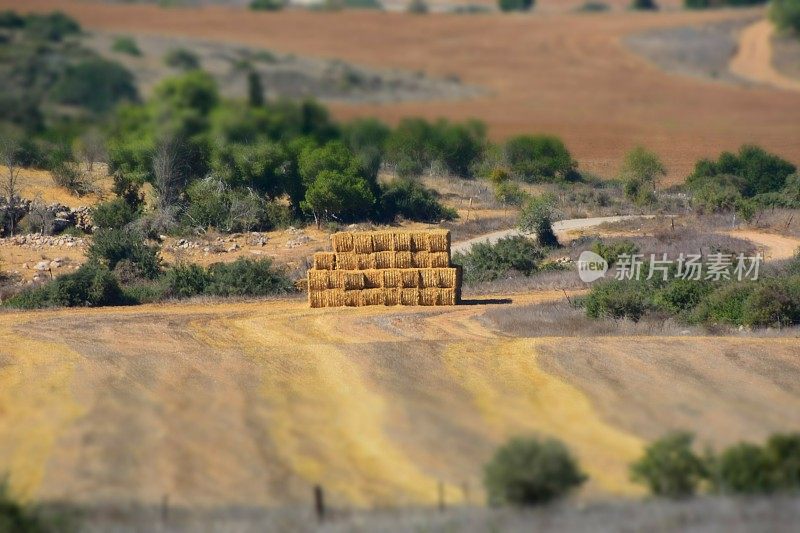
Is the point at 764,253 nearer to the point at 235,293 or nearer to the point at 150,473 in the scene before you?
the point at 235,293

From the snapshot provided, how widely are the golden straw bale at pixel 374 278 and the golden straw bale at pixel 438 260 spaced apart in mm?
1202

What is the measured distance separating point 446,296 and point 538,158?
1850 centimetres

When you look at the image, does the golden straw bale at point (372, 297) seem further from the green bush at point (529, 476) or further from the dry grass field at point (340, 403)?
the green bush at point (529, 476)

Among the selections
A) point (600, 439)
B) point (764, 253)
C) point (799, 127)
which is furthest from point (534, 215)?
point (600, 439)

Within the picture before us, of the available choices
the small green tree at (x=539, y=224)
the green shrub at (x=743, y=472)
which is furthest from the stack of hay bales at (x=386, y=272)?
the green shrub at (x=743, y=472)

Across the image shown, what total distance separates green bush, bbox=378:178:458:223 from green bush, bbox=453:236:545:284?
20.6 feet

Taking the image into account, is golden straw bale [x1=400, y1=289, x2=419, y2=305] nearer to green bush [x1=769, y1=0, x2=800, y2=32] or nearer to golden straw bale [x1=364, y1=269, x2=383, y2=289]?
golden straw bale [x1=364, y1=269, x2=383, y2=289]

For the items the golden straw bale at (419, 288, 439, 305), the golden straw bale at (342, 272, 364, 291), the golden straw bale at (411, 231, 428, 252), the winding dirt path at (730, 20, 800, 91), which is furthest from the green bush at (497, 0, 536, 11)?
the golden straw bale at (342, 272, 364, 291)

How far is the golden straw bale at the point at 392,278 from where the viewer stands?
29562 mm

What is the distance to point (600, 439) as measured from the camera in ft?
53.0

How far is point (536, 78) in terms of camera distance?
56.8 metres

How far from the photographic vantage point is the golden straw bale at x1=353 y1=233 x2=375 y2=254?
29.8 metres

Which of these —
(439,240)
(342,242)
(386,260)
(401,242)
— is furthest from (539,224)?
(342,242)

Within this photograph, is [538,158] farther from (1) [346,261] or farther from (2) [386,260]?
(1) [346,261]
